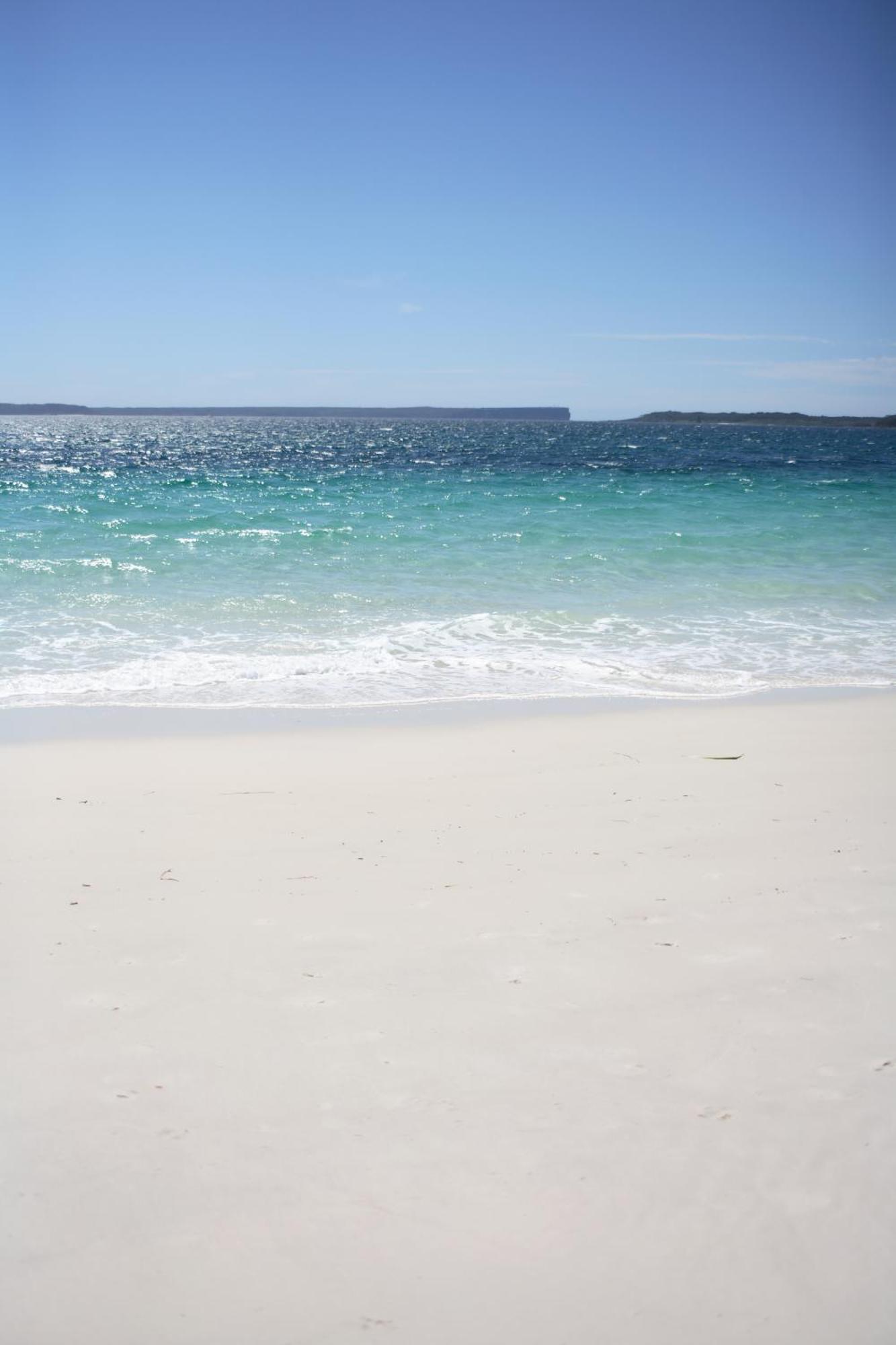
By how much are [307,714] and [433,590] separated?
4.96 meters

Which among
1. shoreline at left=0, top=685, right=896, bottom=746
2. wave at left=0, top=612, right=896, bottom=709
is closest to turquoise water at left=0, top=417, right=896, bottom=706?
wave at left=0, top=612, right=896, bottom=709

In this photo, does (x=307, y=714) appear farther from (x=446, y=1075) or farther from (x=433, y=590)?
(x=433, y=590)

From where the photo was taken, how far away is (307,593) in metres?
11.1

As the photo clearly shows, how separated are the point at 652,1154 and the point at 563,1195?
10.6 inches

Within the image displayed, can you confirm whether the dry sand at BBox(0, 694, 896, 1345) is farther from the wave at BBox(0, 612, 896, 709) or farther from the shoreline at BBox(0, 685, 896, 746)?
the wave at BBox(0, 612, 896, 709)

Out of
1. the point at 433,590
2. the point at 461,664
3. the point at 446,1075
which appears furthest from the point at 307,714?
the point at 433,590

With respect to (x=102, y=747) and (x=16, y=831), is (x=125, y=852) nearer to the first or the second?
(x=16, y=831)

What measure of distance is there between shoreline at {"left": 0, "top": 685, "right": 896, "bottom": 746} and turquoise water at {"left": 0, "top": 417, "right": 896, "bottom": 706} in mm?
209

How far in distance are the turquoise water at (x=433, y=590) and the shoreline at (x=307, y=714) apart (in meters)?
0.21

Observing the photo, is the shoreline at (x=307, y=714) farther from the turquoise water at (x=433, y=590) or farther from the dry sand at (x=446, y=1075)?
the dry sand at (x=446, y=1075)

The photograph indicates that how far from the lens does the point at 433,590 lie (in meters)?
11.4

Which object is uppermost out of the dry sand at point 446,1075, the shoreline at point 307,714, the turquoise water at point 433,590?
the turquoise water at point 433,590

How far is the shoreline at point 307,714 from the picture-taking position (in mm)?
6191

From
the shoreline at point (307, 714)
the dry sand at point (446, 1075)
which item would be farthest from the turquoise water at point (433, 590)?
the dry sand at point (446, 1075)
